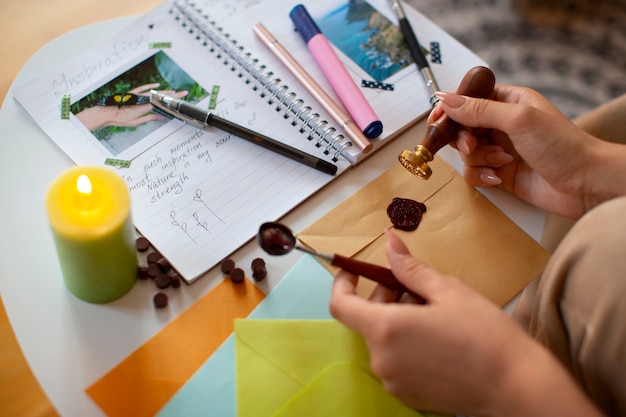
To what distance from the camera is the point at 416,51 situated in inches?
35.0

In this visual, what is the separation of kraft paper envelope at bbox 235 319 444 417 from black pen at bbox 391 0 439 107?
1.19ft

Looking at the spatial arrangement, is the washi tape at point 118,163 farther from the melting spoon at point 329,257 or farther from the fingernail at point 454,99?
the fingernail at point 454,99

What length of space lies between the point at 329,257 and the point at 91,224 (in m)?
0.22

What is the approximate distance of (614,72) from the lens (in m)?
1.34

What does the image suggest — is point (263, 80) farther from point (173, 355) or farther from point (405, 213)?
point (173, 355)

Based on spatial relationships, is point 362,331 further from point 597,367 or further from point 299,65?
point 299,65

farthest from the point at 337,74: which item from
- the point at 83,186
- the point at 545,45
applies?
the point at 545,45

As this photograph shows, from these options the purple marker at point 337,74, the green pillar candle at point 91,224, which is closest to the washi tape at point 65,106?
the green pillar candle at point 91,224

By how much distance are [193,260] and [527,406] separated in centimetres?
37

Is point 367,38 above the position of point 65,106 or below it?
below

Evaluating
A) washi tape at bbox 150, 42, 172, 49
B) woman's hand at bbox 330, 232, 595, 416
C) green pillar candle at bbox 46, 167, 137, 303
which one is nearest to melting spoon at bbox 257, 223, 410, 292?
woman's hand at bbox 330, 232, 595, 416

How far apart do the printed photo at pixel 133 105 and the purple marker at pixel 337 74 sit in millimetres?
165

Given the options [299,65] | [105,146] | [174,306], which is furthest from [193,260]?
[299,65]

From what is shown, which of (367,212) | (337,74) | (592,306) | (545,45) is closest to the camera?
(592,306)
